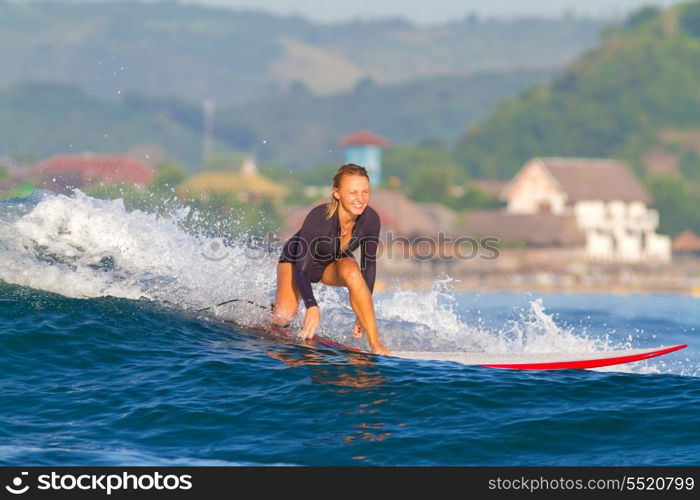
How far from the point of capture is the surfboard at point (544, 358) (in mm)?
12180

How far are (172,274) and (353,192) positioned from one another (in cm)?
384

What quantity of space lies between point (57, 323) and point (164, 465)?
4.24 metres

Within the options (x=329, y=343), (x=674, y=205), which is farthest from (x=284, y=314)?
(x=674, y=205)

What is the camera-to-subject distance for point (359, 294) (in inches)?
478

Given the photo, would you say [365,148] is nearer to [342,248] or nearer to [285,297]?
[285,297]

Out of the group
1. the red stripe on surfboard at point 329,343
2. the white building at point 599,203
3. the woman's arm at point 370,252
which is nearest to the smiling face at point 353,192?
the woman's arm at point 370,252

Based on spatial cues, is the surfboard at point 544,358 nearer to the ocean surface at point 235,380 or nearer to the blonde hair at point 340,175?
the ocean surface at point 235,380

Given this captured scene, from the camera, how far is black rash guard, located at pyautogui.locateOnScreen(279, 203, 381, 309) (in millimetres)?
12188

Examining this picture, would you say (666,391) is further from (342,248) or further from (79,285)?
(79,285)

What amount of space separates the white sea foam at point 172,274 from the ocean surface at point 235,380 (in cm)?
3

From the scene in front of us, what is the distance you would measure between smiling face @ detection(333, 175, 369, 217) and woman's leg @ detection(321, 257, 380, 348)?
59cm

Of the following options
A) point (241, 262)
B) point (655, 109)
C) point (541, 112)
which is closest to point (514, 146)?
point (541, 112)

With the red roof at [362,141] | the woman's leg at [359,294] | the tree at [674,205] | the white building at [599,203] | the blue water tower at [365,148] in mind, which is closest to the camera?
the woman's leg at [359,294]

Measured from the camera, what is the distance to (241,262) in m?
15.6
